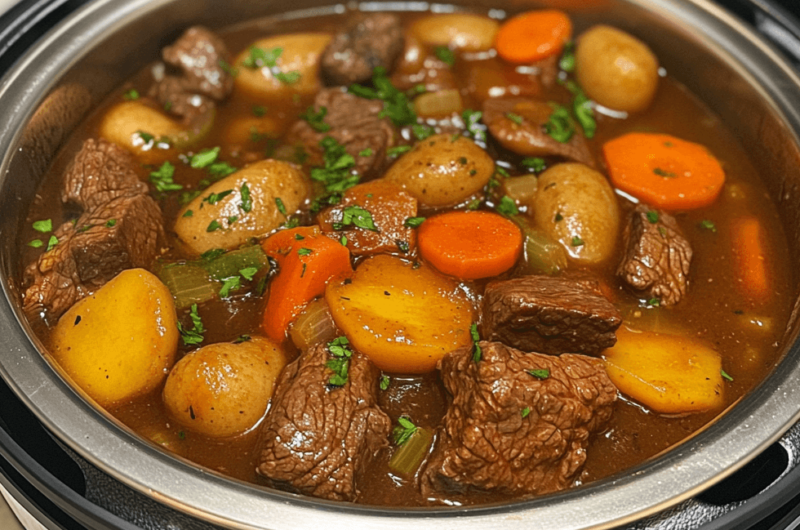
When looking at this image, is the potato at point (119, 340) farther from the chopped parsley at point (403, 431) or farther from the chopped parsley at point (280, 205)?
the chopped parsley at point (403, 431)

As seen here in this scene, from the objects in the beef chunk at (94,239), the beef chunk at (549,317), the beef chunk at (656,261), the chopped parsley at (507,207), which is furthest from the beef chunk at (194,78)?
the beef chunk at (656,261)

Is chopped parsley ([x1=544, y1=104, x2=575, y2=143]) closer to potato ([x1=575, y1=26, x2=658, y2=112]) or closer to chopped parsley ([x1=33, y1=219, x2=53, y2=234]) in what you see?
potato ([x1=575, y1=26, x2=658, y2=112])

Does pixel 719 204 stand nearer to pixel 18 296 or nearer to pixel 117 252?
pixel 117 252

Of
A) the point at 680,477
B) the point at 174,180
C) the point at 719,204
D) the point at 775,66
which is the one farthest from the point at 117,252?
the point at 775,66

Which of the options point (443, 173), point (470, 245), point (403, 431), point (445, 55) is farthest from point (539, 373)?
point (445, 55)

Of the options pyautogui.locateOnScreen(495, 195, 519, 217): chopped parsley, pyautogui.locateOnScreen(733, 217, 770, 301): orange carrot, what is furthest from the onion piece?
pyautogui.locateOnScreen(733, 217, 770, 301): orange carrot

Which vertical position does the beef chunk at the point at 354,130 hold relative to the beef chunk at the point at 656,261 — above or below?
above
